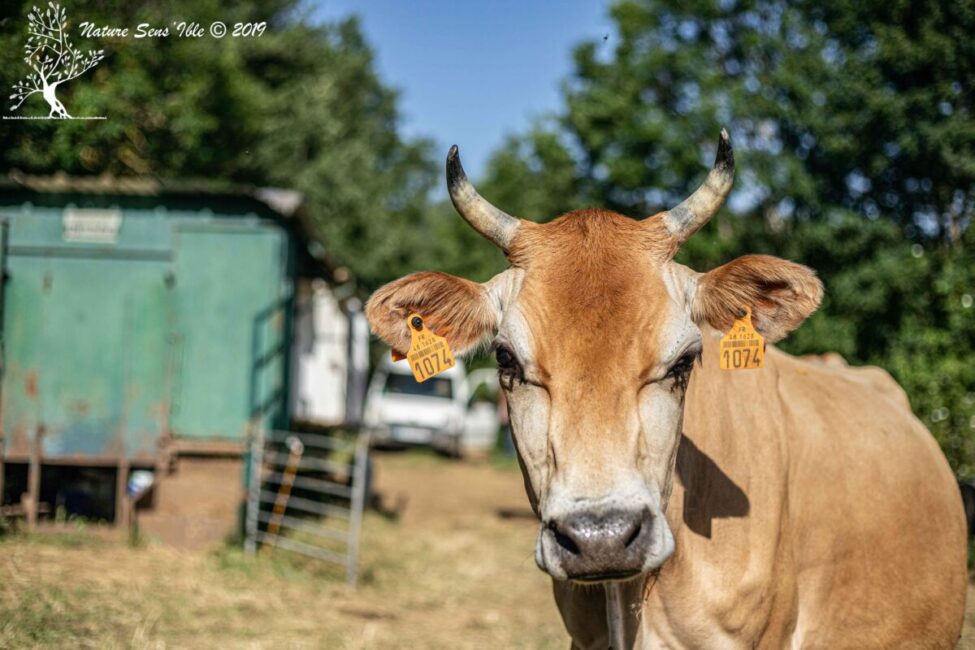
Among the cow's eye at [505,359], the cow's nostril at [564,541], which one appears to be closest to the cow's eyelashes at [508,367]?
the cow's eye at [505,359]

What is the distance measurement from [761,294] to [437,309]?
1.19 meters

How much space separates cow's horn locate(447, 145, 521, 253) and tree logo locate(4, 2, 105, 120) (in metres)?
3.64

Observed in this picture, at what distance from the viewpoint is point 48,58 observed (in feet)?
21.0

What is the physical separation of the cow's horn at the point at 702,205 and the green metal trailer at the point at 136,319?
6811mm

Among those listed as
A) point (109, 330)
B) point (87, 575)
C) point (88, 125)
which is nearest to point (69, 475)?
point (109, 330)

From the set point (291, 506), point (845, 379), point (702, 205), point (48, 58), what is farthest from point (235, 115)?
point (702, 205)

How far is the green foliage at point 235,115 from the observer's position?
8.32 metres

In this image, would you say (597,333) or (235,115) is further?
(235,115)

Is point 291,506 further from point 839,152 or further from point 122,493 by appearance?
point 839,152

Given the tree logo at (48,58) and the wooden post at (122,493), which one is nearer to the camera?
the tree logo at (48,58)

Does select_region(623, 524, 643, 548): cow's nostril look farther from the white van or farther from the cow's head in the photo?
the white van

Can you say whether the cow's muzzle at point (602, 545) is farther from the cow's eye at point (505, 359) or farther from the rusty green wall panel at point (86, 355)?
the rusty green wall panel at point (86, 355)

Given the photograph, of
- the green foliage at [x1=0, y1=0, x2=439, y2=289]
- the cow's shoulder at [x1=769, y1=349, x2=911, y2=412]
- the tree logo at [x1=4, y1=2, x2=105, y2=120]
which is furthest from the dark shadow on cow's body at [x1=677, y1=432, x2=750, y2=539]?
the green foliage at [x1=0, y1=0, x2=439, y2=289]

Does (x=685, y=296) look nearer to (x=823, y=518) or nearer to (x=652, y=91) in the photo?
(x=823, y=518)
